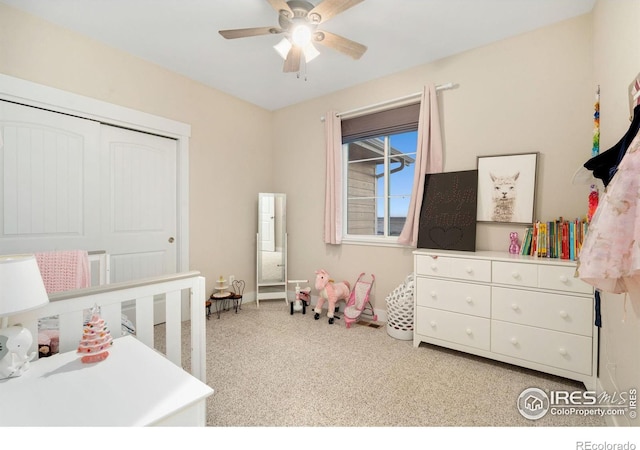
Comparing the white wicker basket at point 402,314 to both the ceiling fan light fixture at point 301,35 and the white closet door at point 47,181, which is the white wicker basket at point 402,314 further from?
the white closet door at point 47,181

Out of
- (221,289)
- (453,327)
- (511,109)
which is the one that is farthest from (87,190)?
(511,109)

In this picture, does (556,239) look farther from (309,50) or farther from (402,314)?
(309,50)

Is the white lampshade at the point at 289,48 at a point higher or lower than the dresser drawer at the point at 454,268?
higher

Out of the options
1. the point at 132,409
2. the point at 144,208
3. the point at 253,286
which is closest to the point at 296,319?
the point at 253,286

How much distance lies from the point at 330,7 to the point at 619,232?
5.94 feet

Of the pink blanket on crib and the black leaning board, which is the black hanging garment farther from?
the pink blanket on crib

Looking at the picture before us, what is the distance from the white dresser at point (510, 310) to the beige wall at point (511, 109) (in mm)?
468

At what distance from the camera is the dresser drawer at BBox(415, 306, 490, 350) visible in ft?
7.11

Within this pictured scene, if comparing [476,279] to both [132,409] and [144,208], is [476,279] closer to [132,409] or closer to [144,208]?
[132,409]

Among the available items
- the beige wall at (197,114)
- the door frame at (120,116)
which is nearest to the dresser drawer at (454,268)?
the beige wall at (197,114)

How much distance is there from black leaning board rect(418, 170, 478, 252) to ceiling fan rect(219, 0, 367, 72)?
1.31 meters

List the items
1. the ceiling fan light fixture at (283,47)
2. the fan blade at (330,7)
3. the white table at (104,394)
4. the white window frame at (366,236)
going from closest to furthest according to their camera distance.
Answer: the white table at (104,394) < the fan blade at (330,7) < the ceiling fan light fixture at (283,47) < the white window frame at (366,236)

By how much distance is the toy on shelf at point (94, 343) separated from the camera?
3.43 ft

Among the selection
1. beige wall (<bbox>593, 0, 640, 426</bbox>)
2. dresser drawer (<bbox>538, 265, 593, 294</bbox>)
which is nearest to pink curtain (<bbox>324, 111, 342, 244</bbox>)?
dresser drawer (<bbox>538, 265, 593, 294</bbox>)
